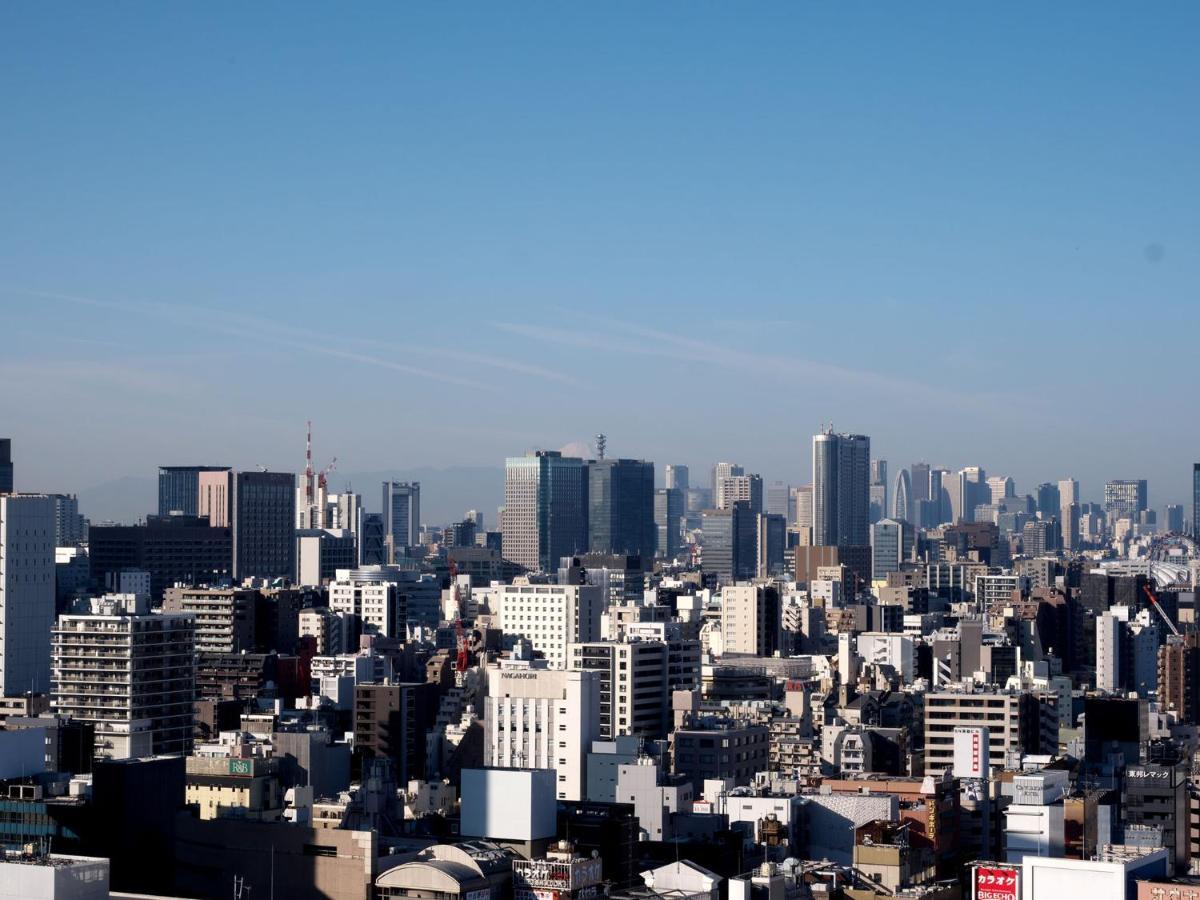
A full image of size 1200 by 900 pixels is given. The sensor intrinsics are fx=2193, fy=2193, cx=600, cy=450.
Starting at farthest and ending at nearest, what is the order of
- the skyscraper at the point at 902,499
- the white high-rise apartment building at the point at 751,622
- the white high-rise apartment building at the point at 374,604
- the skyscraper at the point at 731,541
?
1. the skyscraper at the point at 902,499
2. the skyscraper at the point at 731,541
3. the white high-rise apartment building at the point at 374,604
4. the white high-rise apartment building at the point at 751,622

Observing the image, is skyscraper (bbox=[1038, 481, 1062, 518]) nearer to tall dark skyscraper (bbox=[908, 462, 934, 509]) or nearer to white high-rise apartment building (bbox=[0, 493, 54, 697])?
tall dark skyscraper (bbox=[908, 462, 934, 509])

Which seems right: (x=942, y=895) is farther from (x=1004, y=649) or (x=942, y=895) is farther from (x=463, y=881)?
(x=1004, y=649)

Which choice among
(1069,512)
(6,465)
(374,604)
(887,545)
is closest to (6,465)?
(6,465)

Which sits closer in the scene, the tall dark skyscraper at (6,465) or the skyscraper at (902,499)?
the tall dark skyscraper at (6,465)

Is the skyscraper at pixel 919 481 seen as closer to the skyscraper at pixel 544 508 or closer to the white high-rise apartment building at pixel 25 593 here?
the skyscraper at pixel 544 508

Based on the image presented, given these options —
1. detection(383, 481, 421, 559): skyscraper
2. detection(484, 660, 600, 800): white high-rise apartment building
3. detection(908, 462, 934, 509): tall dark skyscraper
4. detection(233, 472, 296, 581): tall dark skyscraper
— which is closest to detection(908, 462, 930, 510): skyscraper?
detection(908, 462, 934, 509): tall dark skyscraper

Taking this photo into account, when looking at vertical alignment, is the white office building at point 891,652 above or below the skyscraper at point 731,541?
below

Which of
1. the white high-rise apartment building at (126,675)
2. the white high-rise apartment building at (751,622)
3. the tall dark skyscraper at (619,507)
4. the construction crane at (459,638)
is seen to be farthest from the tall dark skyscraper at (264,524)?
the white high-rise apartment building at (126,675)
